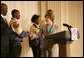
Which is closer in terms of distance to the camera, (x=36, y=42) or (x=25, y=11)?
(x=36, y=42)

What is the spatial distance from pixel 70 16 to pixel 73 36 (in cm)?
388

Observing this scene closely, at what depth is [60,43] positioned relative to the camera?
2387 mm

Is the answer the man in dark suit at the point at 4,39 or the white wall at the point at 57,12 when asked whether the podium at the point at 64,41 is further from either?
the white wall at the point at 57,12

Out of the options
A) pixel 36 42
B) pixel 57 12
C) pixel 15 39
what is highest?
pixel 57 12

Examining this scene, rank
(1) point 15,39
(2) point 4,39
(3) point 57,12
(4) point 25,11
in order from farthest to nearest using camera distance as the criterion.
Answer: (3) point 57,12, (4) point 25,11, (1) point 15,39, (2) point 4,39

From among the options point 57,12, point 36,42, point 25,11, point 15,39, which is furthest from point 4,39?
point 57,12

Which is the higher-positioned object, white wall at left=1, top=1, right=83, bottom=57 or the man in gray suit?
white wall at left=1, top=1, right=83, bottom=57

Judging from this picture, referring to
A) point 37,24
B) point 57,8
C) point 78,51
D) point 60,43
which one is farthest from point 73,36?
point 78,51

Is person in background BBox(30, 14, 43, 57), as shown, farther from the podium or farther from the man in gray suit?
the podium

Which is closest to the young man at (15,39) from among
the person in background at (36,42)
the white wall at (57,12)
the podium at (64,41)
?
the person in background at (36,42)

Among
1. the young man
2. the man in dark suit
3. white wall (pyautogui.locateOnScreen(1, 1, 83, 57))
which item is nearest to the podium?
the man in dark suit

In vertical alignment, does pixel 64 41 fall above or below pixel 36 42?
above

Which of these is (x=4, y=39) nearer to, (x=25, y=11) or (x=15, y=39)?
(x=15, y=39)

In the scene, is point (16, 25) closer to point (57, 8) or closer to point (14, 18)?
point (14, 18)
